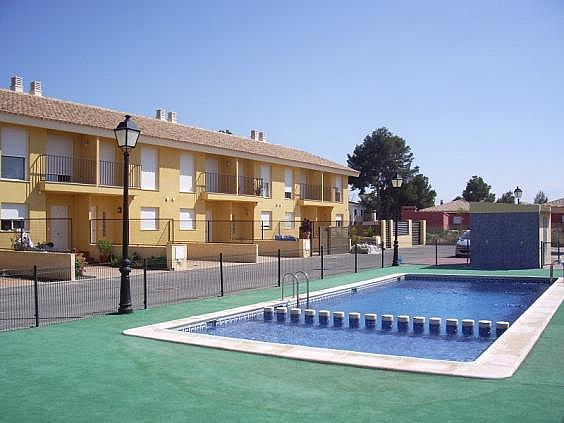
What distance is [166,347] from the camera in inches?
366

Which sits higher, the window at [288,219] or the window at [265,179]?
the window at [265,179]

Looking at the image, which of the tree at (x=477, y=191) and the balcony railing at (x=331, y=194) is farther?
the tree at (x=477, y=191)

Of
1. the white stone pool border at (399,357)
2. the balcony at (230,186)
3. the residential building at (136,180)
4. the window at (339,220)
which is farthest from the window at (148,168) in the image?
the window at (339,220)

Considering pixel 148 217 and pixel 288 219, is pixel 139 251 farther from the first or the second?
pixel 288 219

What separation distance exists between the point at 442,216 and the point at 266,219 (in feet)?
102

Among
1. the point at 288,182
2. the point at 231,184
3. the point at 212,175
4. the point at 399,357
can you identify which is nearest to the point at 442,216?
the point at 288,182

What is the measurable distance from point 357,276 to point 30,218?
46.3ft

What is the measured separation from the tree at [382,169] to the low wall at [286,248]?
132 feet

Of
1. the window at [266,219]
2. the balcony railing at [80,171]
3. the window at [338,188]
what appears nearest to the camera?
the balcony railing at [80,171]

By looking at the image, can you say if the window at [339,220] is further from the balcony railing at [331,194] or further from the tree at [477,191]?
the tree at [477,191]

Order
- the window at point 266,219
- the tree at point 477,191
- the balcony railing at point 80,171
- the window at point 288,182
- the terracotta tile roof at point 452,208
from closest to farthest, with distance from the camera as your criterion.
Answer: the balcony railing at point 80,171 → the window at point 266,219 → the window at point 288,182 → the terracotta tile roof at point 452,208 → the tree at point 477,191

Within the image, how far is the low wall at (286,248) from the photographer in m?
33.5

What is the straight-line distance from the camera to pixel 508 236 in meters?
24.9

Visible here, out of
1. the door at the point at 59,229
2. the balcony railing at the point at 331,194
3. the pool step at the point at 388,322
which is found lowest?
the pool step at the point at 388,322
